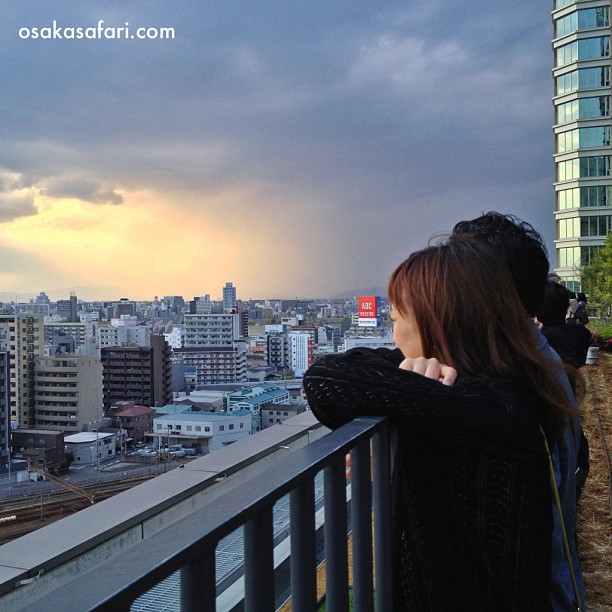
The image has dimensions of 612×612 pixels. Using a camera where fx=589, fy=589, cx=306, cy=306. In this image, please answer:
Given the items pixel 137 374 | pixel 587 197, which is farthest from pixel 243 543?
pixel 587 197

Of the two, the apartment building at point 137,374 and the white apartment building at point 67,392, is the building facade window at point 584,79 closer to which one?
the apartment building at point 137,374

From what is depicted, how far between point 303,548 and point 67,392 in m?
10.7

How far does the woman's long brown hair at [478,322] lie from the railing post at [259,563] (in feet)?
1.21

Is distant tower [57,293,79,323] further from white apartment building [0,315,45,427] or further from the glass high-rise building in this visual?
the glass high-rise building

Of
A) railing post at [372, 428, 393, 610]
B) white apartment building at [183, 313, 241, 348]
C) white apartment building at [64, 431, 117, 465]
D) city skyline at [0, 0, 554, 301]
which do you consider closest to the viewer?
railing post at [372, 428, 393, 610]

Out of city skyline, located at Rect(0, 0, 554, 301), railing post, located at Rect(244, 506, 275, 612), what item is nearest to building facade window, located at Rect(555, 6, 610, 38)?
city skyline, located at Rect(0, 0, 554, 301)

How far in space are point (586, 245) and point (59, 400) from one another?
Result: 18.1 metres

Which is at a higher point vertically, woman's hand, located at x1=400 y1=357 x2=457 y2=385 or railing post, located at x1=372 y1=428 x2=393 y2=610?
woman's hand, located at x1=400 y1=357 x2=457 y2=385

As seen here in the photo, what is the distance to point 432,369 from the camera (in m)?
0.75

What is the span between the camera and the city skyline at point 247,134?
23.0m

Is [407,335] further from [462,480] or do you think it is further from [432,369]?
[462,480]

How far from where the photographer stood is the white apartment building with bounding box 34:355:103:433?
9.98m

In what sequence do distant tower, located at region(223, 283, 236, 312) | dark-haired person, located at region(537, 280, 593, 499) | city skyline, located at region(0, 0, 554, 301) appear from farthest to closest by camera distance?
1. distant tower, located at region(223, 283, 236, 312)
2. city skyline, located at region(0, 0, 554, 301)
3. dark-haired person, located at region(537, 280, 593, 499)

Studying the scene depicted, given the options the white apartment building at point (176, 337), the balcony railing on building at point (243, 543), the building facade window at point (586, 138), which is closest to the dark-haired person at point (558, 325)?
the balcony railing on building at point (243, 543)
